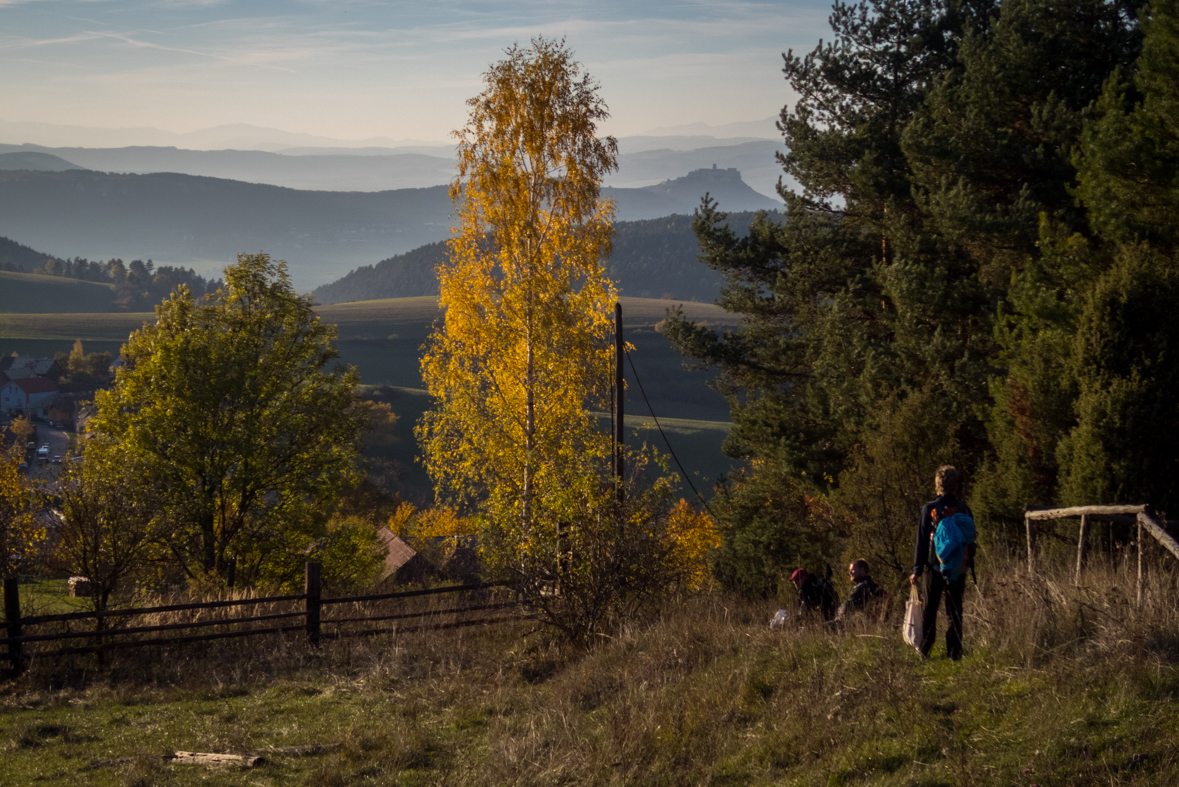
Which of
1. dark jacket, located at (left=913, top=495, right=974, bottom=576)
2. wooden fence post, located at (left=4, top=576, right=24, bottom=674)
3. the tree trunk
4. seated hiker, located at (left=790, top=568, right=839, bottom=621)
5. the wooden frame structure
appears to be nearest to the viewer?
the wooden frame structure

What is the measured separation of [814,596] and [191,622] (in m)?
8.47

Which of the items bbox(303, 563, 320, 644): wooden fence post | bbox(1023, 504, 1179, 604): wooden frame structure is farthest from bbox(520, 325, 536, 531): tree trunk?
bbox(1023, 504, 1179, 604): wooden frame structure

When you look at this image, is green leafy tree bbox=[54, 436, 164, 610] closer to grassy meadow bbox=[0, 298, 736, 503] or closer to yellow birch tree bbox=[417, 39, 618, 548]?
yellow birch tree bbox=[417, 39, 618, 548]

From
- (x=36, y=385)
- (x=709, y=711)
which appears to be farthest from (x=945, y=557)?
(x=36, y=385)

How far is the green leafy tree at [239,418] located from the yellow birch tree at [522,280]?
551 cm

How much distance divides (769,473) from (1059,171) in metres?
10.3

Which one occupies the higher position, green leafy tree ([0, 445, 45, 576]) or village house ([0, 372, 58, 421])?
green leafy tree ([0, 445, 45, 576])

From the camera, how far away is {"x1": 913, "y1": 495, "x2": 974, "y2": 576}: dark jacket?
6.00 m

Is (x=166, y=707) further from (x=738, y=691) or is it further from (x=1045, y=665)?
(x=1045, y=665)

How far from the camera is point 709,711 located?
19.0 feet

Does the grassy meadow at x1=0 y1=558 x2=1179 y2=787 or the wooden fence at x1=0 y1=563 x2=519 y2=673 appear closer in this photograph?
the grassy meadow at x1=0 y1=558 x2=1179 y2=787

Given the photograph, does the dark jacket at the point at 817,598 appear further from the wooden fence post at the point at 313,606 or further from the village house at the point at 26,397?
the village house at the point at 26,397

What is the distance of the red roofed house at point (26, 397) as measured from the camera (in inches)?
4513

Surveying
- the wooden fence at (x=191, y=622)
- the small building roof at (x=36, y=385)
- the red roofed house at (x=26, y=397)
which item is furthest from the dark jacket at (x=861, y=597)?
the small building roof at (x=36, y=385)
